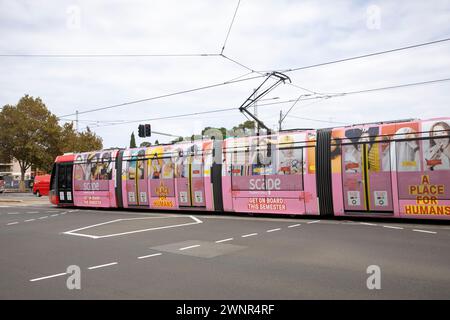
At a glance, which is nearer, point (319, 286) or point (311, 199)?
point (319, 286)

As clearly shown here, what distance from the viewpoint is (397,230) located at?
33.9 feet

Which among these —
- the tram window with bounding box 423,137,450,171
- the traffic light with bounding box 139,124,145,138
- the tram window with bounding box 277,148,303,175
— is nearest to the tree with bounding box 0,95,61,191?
the traffic light with bounding box 139,124,145,138

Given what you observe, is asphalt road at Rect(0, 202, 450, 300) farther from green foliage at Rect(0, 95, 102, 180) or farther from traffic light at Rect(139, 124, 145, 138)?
green foliage at Rect(0, 95, 102, 180)

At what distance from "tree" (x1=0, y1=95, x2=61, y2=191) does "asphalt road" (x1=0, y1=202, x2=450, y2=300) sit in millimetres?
43438

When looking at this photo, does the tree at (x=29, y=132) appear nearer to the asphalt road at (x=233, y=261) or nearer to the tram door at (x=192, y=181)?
the tram door at (x=192, y=181)

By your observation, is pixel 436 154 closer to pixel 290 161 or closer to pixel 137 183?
pixel 290 161

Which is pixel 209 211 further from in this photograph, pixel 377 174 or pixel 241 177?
pixel 377 174

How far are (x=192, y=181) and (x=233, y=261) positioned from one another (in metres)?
9.28

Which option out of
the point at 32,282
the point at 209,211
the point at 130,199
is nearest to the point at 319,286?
the point at 32,282

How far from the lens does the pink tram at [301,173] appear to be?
36.9 feet

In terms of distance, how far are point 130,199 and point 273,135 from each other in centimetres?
845

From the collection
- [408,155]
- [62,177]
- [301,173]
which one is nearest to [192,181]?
[301,173]

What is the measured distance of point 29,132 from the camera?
5156cm

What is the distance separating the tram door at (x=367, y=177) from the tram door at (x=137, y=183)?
31.6ft
